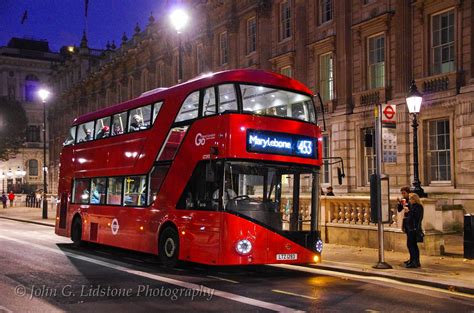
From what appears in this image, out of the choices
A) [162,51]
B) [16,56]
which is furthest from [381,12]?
[16,56]

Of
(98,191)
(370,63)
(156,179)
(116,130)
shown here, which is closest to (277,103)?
(156,179)

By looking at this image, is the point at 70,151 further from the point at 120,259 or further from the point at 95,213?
the point at 120,259

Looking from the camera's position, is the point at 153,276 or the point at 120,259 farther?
the point at 120,259

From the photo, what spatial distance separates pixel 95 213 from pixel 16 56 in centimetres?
8024

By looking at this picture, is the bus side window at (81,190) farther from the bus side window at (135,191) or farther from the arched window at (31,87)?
the arched window at (31,87)

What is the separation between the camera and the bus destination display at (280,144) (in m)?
12.5

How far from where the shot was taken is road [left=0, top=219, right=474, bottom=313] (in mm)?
9367

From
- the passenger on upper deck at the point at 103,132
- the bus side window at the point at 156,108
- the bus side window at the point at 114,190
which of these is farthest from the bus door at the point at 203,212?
the passenger on upper deck at the point at 103,132

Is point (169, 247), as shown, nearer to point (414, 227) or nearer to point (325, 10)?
point (414, 227)

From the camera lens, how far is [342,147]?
2728 cm

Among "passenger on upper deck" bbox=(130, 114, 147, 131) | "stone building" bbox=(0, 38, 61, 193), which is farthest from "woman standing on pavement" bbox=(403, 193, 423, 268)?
"stone building" bbox=(0, 38, 61, 193)

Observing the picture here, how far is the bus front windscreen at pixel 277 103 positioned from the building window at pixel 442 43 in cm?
1123

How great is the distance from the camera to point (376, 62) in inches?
1033

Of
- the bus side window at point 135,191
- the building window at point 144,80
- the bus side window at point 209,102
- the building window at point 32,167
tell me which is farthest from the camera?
the building window at point 32,167
